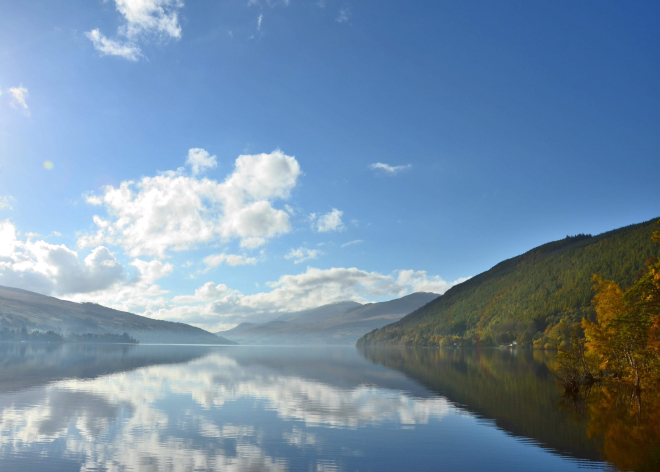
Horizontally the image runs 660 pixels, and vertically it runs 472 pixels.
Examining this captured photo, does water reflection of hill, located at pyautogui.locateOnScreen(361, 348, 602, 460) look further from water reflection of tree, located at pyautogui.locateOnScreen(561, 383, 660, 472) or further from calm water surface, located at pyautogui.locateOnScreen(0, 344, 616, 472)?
water reflection of tree, located at pyautogui.locateOnScreen(561, 383, 660, 472)

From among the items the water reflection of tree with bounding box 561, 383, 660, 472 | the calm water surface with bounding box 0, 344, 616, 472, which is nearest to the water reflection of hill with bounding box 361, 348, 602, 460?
the calm water surface with bounding box 0, 344, 616, 472

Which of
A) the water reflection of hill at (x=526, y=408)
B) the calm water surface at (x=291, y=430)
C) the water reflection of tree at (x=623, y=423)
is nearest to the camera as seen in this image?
the water reflection of tree at (x=623, y=423)

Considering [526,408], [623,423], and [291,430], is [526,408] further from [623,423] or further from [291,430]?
[291,430]

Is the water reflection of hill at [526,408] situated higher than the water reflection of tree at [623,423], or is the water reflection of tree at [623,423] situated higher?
the water reflection of tree at [623,423]

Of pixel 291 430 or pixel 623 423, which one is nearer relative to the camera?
pixel 291 430

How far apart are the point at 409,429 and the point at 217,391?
3620 cm

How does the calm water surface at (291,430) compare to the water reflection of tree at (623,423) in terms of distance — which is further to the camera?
the calm water surface at (291,430)

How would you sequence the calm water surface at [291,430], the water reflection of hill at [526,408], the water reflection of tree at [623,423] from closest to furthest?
the water reflection of tree at [623,423] < the calm water surface at [291,430] < the water reflection of hill at [526,408]

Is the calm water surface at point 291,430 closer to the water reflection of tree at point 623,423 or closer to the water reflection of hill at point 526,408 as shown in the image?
the water reflection of hill at point 526,408

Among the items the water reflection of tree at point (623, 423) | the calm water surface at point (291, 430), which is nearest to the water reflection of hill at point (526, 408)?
the calm water surface at point (291, 430)

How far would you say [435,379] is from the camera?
282 ft

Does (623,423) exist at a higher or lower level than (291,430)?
lower

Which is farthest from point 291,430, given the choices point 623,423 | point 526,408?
point 623,423

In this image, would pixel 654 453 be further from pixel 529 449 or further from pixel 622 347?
pixel 622 347
